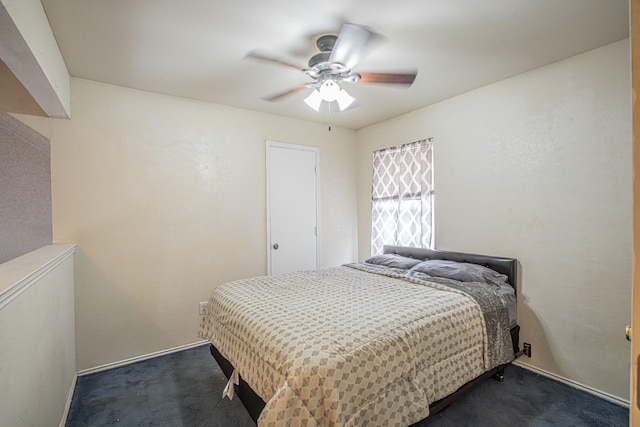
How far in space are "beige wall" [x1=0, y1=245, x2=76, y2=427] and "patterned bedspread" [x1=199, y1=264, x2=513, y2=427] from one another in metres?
0.93

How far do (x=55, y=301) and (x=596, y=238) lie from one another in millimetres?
3741

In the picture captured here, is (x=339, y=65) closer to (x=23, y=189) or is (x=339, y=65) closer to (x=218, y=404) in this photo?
(x=218, y=404)

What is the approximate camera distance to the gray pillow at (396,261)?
321cm

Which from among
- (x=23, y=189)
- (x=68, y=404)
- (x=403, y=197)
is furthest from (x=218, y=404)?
(x=403, y=197)

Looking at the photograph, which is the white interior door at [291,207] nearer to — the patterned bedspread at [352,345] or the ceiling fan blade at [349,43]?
the patterned bedspread at [352,345]

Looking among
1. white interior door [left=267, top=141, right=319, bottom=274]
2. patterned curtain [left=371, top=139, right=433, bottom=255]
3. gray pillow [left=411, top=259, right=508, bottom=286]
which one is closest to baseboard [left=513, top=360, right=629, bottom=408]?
gray pillow [left=411, top=259, right=508, bottom=286]

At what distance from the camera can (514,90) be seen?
2.70m

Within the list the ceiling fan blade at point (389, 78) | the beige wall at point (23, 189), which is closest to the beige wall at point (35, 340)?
the beige wall at point (23, 189)

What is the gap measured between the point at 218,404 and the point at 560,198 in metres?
3.01

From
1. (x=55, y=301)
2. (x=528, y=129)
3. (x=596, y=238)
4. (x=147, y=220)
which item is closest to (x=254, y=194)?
(x=147, y=220)

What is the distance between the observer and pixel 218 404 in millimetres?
2223

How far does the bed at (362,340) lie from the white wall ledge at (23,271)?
1.03 metres

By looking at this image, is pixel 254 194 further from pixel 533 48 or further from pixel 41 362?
pixel 533 48

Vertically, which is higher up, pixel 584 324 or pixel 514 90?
pixel 514 90
